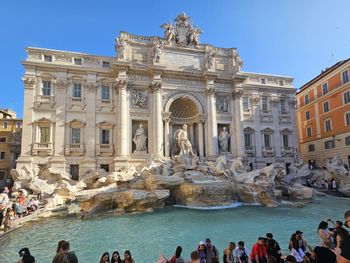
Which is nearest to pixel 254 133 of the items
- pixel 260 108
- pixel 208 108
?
pixel 260 108

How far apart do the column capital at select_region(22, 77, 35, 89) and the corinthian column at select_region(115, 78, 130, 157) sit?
6438mm

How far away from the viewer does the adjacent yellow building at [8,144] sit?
2988 cm

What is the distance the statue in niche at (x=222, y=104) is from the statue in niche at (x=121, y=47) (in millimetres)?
9783

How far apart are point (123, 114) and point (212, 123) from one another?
26.3 ft

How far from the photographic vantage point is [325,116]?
28.1 meters

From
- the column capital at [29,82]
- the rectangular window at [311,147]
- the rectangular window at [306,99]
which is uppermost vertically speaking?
the rectangular window at [306,99]

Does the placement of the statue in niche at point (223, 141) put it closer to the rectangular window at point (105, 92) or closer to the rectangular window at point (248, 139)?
the rectangular window at point (248, 139)

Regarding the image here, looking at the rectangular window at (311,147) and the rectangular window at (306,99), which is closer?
the rectangular window at (311,147)

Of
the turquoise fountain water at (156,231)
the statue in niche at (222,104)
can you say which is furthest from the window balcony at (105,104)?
the turquoise fountain water at (156,231)

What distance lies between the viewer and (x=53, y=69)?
68.5ft

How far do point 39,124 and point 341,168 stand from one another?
24.3 meters

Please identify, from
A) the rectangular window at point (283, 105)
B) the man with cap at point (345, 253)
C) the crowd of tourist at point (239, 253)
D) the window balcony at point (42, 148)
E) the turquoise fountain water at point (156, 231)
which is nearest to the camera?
the man with cap at point (345, 253)

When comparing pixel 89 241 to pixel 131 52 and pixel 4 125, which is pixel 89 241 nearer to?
pixel 131 52

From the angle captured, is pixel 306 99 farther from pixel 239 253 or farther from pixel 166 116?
pixel 239 253
